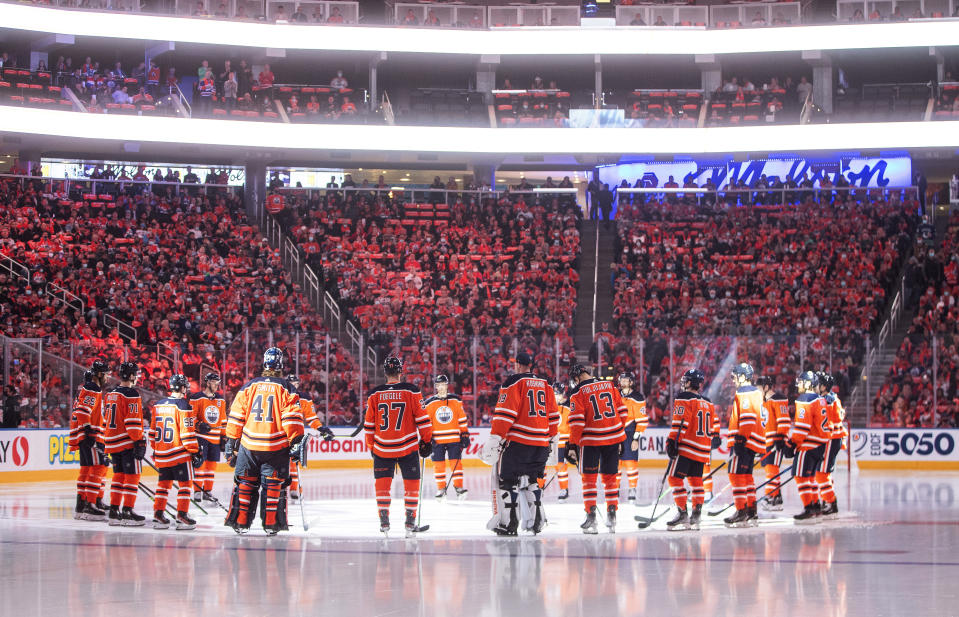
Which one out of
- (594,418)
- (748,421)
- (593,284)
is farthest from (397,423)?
(593,284)

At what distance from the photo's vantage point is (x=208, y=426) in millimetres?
16188

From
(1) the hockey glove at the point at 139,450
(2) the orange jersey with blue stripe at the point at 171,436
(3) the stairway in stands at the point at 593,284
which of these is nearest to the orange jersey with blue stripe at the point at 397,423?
(2) the orange jersey with blue stripe at the point at 171,436

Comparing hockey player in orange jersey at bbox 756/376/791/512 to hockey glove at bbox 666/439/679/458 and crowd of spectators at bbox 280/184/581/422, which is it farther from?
crowd of spectators at bbox 280/184/581/422

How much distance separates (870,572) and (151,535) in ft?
25.0

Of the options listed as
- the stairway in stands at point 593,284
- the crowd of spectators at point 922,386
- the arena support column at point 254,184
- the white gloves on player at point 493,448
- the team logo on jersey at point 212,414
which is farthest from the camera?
the arena support column at point 254,184

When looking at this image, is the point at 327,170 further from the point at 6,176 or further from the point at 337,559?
the point at 337,559

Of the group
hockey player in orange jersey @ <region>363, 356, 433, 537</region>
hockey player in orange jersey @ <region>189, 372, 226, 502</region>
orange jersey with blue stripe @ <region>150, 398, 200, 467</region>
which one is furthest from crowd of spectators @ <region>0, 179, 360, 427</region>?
hockey player in orange jersey @ <region>363, 356, 433, 537</region>

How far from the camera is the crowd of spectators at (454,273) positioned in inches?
1040

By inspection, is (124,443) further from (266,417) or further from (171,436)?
(266,417)

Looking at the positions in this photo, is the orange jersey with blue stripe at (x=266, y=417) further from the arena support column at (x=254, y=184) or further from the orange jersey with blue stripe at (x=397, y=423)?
the arena support column at (x=254, y=184)

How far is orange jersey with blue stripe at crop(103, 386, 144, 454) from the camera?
14.1 meters

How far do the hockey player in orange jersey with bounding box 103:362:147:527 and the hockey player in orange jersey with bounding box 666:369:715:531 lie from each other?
625 centimetres

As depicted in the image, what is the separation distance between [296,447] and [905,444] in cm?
1725

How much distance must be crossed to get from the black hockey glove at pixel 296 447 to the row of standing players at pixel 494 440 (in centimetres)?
2
